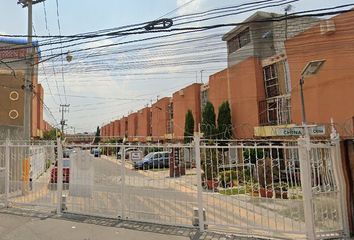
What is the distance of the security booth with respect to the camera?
7.71 m

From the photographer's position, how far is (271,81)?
23.7m

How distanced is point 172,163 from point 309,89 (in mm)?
13399

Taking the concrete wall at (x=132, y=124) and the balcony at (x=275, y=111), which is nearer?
the balcony at (x=275, y=111)

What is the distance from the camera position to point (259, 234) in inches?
262

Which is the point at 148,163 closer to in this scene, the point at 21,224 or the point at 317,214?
the point at 21,224

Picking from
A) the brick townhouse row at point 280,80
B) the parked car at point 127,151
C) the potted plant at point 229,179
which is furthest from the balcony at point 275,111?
the parked car at point 127,151

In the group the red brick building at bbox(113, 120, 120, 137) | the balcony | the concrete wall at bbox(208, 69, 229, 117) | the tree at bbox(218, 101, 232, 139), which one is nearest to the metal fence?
the balcony

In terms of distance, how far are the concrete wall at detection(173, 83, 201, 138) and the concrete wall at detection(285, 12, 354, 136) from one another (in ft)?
49.3

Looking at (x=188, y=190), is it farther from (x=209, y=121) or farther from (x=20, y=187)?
(x=209, y=121)

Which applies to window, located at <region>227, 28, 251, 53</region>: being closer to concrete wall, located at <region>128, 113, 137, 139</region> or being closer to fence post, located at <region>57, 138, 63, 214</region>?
fence post, located at <region>57, 138, 63, 214</region>

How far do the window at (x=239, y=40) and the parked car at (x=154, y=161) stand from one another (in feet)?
74.6

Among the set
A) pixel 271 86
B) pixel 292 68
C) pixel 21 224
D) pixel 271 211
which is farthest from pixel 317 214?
pixel 271 86

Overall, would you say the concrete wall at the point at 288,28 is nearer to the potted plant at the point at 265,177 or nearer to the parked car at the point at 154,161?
the potted plant at the point at 265,177

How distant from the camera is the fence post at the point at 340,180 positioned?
6.39 m
